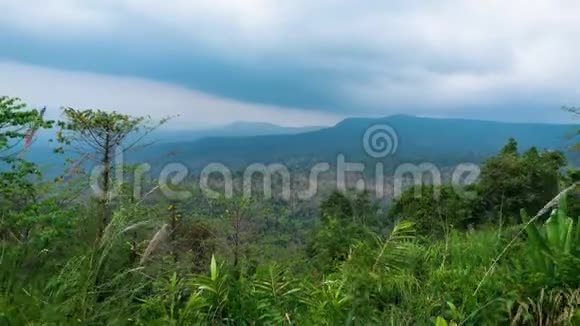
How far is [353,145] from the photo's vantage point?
59.3 feet

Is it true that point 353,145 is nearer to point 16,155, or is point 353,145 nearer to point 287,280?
point 16,155

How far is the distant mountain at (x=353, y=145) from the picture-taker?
11180 mm

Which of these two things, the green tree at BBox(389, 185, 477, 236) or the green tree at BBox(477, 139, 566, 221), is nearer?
the green tree at BBox(389, 185, 477, 236)

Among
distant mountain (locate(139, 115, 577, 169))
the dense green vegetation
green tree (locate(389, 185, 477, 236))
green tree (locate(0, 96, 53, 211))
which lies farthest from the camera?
distant mountain (locate(139, 115, 577, 169))

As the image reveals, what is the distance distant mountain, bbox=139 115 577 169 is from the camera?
36.7 feet

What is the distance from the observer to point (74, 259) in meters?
2.40

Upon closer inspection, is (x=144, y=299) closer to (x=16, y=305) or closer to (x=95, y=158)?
(x=16, y=305)

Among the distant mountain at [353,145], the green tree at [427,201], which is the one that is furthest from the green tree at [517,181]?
the green tree at [427,201]

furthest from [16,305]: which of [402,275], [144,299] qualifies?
[402,275]

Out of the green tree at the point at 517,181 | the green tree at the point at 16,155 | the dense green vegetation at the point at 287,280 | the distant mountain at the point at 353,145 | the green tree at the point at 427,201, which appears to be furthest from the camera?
the green tree at the point at 517,181

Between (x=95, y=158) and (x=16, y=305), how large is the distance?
4595mm

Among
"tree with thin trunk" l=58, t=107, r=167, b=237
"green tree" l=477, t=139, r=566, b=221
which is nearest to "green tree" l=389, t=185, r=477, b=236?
"green tree" l=477, t=139, r=566, b=221

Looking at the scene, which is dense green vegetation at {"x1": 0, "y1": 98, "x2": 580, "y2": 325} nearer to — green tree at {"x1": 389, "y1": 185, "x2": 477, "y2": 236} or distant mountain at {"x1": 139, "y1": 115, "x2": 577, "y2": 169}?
distant mountain at {"x1": 139, "y1": 115, "x2": 577, "y2": 169}

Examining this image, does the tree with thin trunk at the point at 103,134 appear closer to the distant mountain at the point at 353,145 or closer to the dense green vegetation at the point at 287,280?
the distant mountain at the point at 353,145
